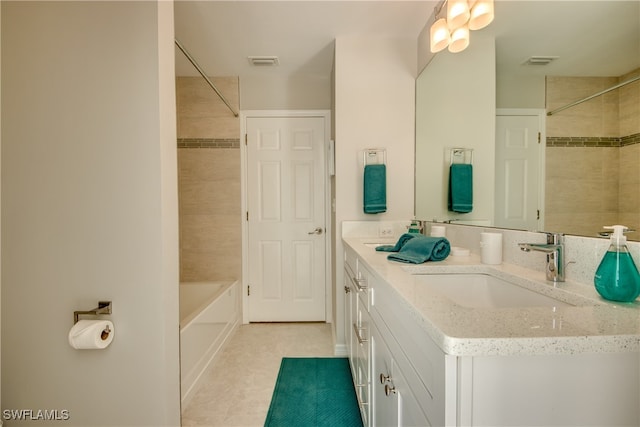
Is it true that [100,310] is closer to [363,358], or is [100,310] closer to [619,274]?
[363,358]

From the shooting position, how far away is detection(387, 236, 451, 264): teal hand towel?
110 centimetres

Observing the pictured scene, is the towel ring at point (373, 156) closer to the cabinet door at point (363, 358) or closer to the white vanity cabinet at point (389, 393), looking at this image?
the cabinet door at point (363, 358)

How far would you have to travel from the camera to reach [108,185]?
110cm

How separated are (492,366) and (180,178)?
2788mm

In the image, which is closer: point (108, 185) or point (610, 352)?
point (610, 352)

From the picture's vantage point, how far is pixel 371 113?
202cm

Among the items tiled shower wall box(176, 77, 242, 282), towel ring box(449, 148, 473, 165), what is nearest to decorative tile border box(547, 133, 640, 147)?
towel ring box(449, 148, 473, 165)

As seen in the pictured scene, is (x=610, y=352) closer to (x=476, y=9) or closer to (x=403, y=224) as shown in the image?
(x=476, y=9)

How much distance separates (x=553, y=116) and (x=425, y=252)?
2.01 ft

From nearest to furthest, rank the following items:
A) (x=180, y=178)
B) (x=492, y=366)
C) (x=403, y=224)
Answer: (x=492, y=366) < (x=403, y=224) < (x=180, y=178)

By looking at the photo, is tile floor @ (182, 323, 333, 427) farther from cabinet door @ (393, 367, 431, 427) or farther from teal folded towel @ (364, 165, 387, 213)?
teal folded towel @ (364, 165, 387, 213)

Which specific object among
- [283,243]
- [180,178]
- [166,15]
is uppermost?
Result: [166,15]

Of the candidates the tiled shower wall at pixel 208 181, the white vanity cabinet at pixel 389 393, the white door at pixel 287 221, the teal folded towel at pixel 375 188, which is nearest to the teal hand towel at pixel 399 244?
the white vanity cabinet at pixel 389 393

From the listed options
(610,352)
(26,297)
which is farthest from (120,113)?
(610,352)
